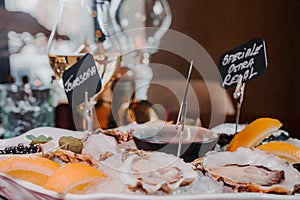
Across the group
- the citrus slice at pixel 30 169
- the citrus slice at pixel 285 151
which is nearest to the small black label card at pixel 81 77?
the citrus slice at pixel 30 169

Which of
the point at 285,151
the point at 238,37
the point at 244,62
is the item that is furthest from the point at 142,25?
the point at 285,151

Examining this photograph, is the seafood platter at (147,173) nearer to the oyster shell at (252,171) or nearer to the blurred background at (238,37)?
the oyster shell at (252,171)

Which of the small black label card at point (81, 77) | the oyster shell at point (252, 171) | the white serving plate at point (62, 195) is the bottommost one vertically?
the white serving plate at point (62, 195)

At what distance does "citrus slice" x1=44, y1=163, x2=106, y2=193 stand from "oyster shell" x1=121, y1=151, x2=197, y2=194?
0.04 meters

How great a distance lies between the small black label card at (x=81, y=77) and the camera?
0.74 m

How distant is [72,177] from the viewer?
0.51 metres

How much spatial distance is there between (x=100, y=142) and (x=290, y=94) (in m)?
2.13

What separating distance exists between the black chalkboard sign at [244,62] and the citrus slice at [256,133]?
9 cm

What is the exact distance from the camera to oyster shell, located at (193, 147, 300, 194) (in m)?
0.50

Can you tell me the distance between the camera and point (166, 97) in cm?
274

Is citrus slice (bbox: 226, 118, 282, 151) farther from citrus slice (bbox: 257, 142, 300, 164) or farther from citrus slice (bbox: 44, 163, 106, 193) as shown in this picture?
citrus slice (bbox: 44, 163, 106, 193)

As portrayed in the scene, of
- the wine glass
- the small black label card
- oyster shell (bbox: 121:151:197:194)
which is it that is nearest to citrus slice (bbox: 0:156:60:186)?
oyster shell (bbox: 121:151:197:194)

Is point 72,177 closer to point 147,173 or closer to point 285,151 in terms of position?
point 147,173

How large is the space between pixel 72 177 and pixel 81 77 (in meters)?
0.28
